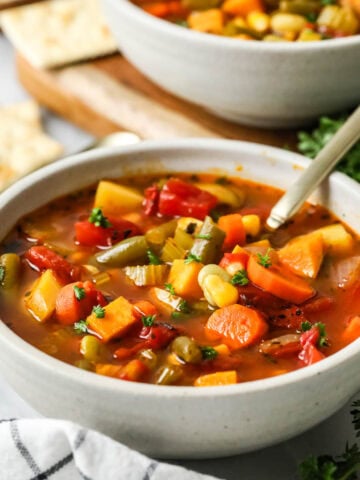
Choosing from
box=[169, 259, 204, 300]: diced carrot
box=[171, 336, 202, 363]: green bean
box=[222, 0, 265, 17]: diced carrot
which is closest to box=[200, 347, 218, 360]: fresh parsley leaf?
box=[171, 336, 202, 363]: green bean

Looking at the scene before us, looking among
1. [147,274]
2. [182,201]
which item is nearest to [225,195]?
[182,201]

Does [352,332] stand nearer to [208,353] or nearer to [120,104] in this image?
[208,353]

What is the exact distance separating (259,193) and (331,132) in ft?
2.09

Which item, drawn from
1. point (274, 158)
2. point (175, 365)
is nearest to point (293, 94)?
point (274, 158)

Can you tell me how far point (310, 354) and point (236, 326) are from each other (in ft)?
0.77

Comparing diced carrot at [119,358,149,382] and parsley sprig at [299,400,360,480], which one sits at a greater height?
parsley sprig at [299,400,360,480]

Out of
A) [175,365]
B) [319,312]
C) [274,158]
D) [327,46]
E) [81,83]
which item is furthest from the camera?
[81,83]

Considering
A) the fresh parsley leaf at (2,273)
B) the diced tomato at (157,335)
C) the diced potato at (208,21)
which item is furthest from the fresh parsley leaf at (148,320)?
the diced potato at (208,21)

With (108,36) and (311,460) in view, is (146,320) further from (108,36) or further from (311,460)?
(108,36)

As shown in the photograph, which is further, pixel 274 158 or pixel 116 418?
pixel 274 158

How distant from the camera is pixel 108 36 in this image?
497cm

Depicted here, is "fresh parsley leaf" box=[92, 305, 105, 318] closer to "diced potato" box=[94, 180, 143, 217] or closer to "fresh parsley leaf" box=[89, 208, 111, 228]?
"fresh parsley leaf" box=[89, 208, 111, 228]

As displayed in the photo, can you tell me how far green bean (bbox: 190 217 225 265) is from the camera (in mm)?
2980

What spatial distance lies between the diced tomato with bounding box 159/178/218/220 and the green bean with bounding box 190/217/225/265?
7.2 inches
